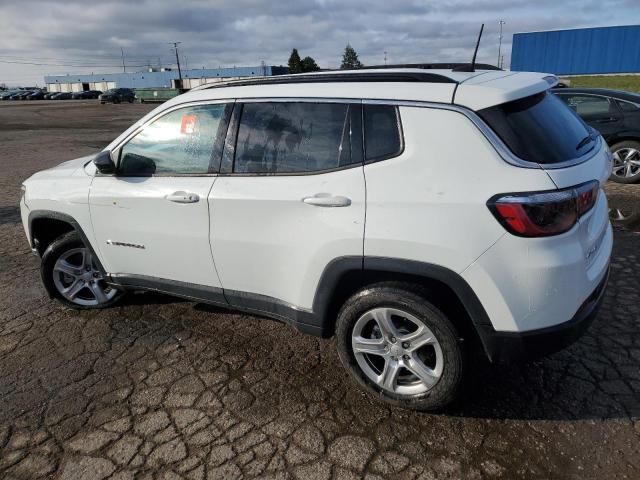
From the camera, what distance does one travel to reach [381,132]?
2.55m

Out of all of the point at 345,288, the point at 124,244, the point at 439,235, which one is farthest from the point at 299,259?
the point at 124,244

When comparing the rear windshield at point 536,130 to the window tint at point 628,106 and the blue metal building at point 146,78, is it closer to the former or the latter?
the window tint at point 628,106

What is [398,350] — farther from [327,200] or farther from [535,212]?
[535,212]

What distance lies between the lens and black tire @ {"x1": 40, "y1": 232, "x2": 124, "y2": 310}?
3.94 meters

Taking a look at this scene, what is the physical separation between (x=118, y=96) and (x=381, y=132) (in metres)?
57.7

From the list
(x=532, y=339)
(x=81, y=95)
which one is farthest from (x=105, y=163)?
(x=81, y=95)

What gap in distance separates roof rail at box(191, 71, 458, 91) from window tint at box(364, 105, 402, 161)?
20cm

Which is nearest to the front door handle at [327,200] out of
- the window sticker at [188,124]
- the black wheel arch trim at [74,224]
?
the window sticker at [188,124]

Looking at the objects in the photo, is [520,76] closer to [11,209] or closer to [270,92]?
[270,92]

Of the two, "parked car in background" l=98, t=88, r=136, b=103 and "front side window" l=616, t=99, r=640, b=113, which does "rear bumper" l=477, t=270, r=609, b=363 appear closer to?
"front side window" l=616, t=99, r=640, b=113

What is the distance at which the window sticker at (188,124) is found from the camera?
3.20 m

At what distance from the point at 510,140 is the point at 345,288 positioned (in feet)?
3.78

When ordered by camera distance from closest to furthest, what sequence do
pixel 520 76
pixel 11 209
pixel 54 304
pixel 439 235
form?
pixel 439 235
pixel 520 76
pixel 54 304
pixel 11 209

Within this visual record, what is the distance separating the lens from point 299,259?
276 cm
